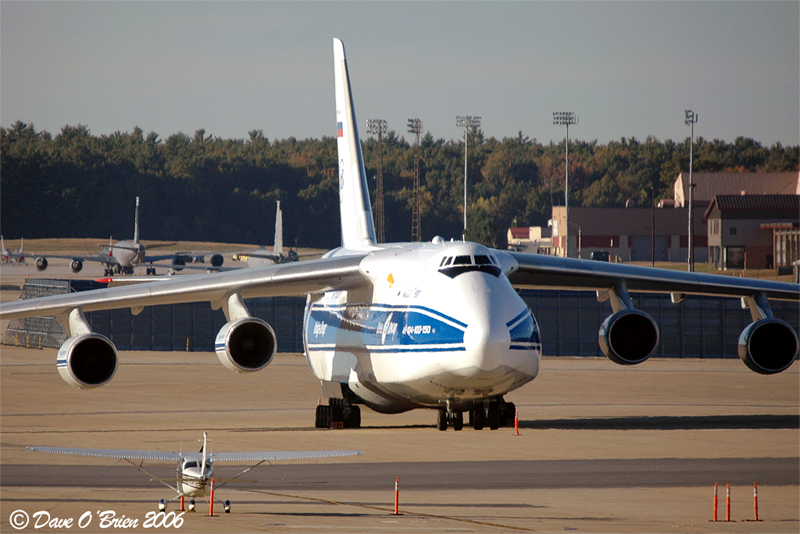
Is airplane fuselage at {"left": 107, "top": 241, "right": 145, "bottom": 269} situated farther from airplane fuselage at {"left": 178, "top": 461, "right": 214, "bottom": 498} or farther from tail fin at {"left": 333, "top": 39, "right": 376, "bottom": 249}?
airplane fuselage at {"left": 178, "top": 461, "right": 214, "bottom": 498}

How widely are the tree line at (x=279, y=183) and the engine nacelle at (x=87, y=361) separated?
108430mm

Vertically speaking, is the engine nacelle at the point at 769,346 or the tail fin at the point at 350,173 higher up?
the tail fin at the point at 350,173

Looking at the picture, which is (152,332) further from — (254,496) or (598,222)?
(598,222)

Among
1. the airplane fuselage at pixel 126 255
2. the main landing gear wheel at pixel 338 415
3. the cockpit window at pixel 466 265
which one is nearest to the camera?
the cockpit window at pixel 466 265

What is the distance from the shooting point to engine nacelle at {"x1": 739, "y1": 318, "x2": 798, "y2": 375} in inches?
914

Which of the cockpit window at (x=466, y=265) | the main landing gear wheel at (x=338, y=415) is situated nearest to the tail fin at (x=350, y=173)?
the main landing gear wheel at (x=338, y=415)

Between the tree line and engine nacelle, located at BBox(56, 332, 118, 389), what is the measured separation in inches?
4269

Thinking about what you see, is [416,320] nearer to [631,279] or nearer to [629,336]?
[629,336]

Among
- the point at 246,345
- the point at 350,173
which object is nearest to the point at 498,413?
the point at 246,345

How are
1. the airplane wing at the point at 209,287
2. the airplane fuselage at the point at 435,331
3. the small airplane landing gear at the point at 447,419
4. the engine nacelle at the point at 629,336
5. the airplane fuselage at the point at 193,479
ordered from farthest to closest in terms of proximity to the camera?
the engine nacelle at the point at 629,336, the small airplane landing gear at the point at 447,419, the airplane wing at the point at 209,287, the airplane fuselage at the point at 435,331, the airplane fuselage at the point at 193,479

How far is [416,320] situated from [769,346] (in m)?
7.97

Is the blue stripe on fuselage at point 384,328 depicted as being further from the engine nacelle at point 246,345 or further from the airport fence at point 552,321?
the airport fence at point 552,321

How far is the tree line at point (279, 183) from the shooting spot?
5162 inches

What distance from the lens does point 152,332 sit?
5141 centimetres
